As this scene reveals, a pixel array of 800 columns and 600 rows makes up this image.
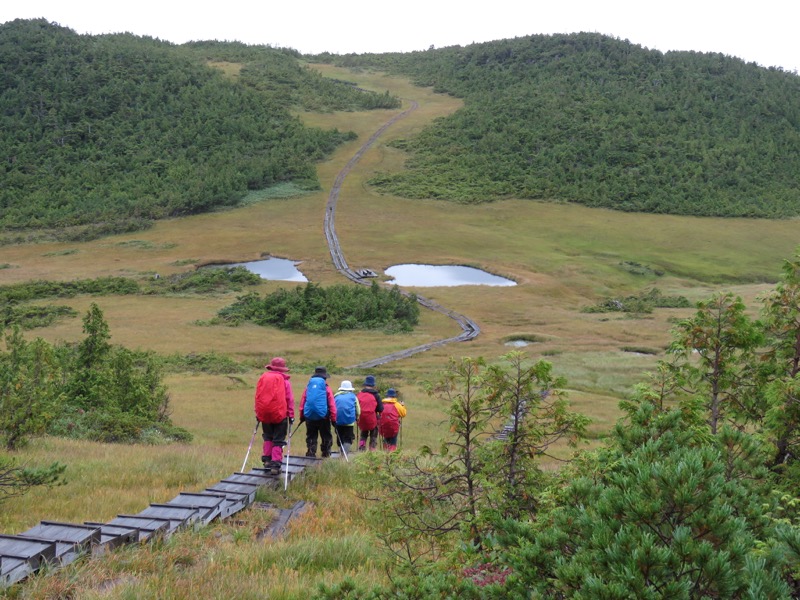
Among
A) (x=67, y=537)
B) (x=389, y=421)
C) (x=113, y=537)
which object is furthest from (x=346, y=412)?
(x=67, y=537)

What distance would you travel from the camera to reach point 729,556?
108 inches

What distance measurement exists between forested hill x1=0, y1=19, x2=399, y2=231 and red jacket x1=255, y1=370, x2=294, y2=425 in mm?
82702

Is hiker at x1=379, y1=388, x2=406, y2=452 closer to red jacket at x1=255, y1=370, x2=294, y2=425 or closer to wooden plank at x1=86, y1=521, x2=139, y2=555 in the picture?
red jacket at x1=255, y1=370, x2=294, y2=425

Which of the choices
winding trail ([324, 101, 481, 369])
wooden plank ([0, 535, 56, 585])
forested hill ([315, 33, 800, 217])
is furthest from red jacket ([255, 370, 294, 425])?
forested hill ([315, 33, 800, 217])

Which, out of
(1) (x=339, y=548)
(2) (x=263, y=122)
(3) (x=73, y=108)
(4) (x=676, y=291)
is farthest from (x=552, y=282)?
(3) (x=73, y=108)

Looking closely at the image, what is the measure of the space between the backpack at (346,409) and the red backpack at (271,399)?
233cm

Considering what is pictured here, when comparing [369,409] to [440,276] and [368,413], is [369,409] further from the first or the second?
[440,276]

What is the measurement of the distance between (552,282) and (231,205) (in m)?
52.0

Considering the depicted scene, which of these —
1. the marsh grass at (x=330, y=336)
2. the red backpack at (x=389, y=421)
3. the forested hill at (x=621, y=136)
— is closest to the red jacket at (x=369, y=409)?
the red backpack at (x=389, y=421)

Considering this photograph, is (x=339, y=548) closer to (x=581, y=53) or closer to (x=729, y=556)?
(x=729, y=556)

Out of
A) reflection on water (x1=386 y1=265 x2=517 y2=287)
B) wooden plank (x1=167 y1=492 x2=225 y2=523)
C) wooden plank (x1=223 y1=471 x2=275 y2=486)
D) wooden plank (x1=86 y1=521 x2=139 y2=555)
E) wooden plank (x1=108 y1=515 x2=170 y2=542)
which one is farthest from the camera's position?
reflection on water (x1=386 y1=265 x2=517 y2=287)

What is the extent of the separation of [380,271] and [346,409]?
5294cm

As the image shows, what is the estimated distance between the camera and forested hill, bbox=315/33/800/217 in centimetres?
10700

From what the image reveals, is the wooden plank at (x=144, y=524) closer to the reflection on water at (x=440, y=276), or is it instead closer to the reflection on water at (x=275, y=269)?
the reflection on water at (x=440, y=276)
